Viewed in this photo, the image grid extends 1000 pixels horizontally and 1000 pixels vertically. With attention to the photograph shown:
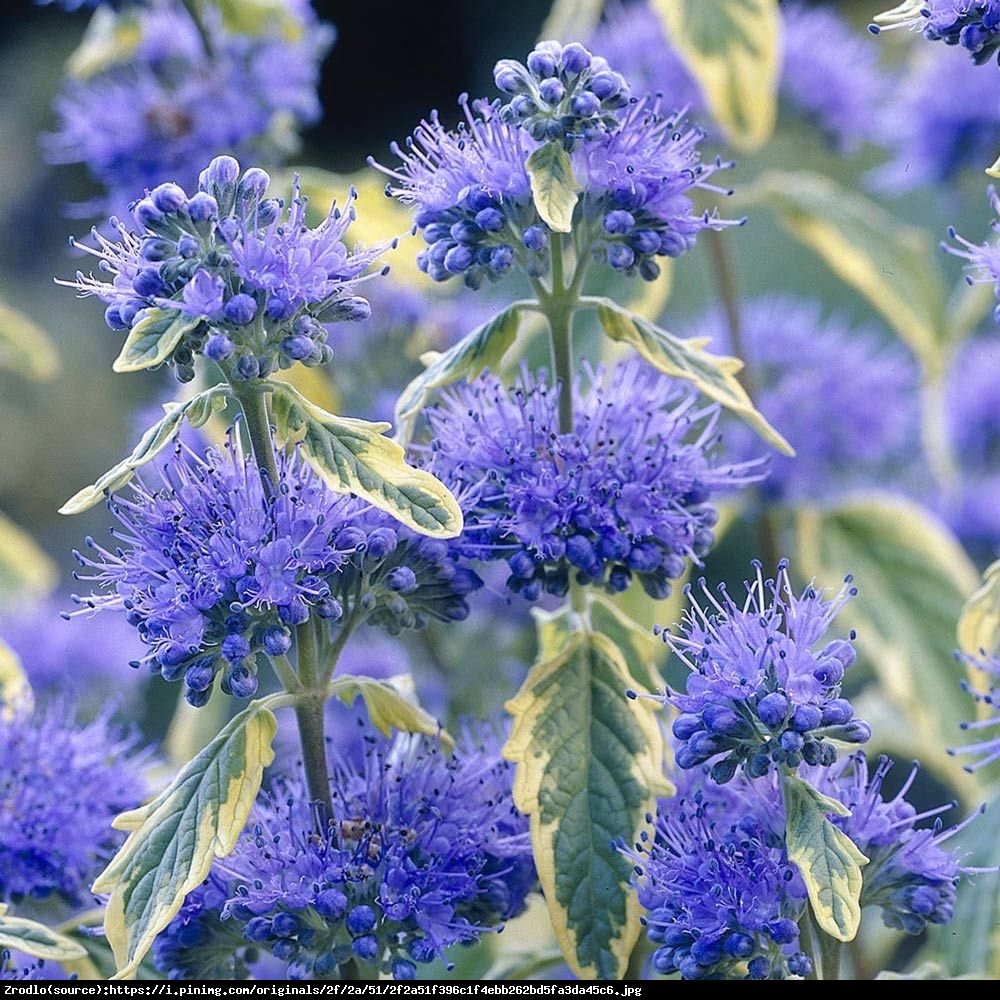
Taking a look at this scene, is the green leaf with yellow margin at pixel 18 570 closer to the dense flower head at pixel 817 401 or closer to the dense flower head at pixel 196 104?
the dense flower head at pixel 196 104

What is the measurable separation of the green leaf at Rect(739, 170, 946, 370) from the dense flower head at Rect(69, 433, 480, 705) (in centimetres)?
81

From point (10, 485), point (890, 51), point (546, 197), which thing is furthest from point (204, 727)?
point (890, 51)

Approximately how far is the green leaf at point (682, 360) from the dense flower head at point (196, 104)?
609mm

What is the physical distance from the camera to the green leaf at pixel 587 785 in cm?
98

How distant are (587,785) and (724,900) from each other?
0.48ft

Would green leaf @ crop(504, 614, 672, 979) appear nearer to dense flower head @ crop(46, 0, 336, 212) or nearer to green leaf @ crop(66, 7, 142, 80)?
dense flower head @ crop(46, 0, 336, 212)

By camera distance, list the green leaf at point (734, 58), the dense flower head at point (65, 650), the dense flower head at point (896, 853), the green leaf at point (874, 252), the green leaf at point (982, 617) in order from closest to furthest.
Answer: the dense flower head at point (896, 853) → the green leaf at point (982, 617) → the green leaf at point (734, 58) → the green leaf at point (874, 252) → the dense flower head at point (65, 650)

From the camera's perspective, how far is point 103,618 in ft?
6.42

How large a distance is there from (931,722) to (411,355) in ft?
2.30

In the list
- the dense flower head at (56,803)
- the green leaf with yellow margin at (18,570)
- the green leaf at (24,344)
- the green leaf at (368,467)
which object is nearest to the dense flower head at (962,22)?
the green leaf at (368,467)

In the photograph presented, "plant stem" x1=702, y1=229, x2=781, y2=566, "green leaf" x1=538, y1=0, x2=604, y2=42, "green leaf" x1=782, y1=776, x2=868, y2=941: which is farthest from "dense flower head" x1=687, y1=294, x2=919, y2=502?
"green leaf" x1=782, y1=776, x2=868, y2=941

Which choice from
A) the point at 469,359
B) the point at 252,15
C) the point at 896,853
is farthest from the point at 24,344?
the point at 896,853

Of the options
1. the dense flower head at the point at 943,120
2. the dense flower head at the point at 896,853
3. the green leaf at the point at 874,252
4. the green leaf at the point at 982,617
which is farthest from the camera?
the dense flower head at the point at 943,120

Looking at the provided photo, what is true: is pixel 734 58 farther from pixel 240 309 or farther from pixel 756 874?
pixel 756 874
